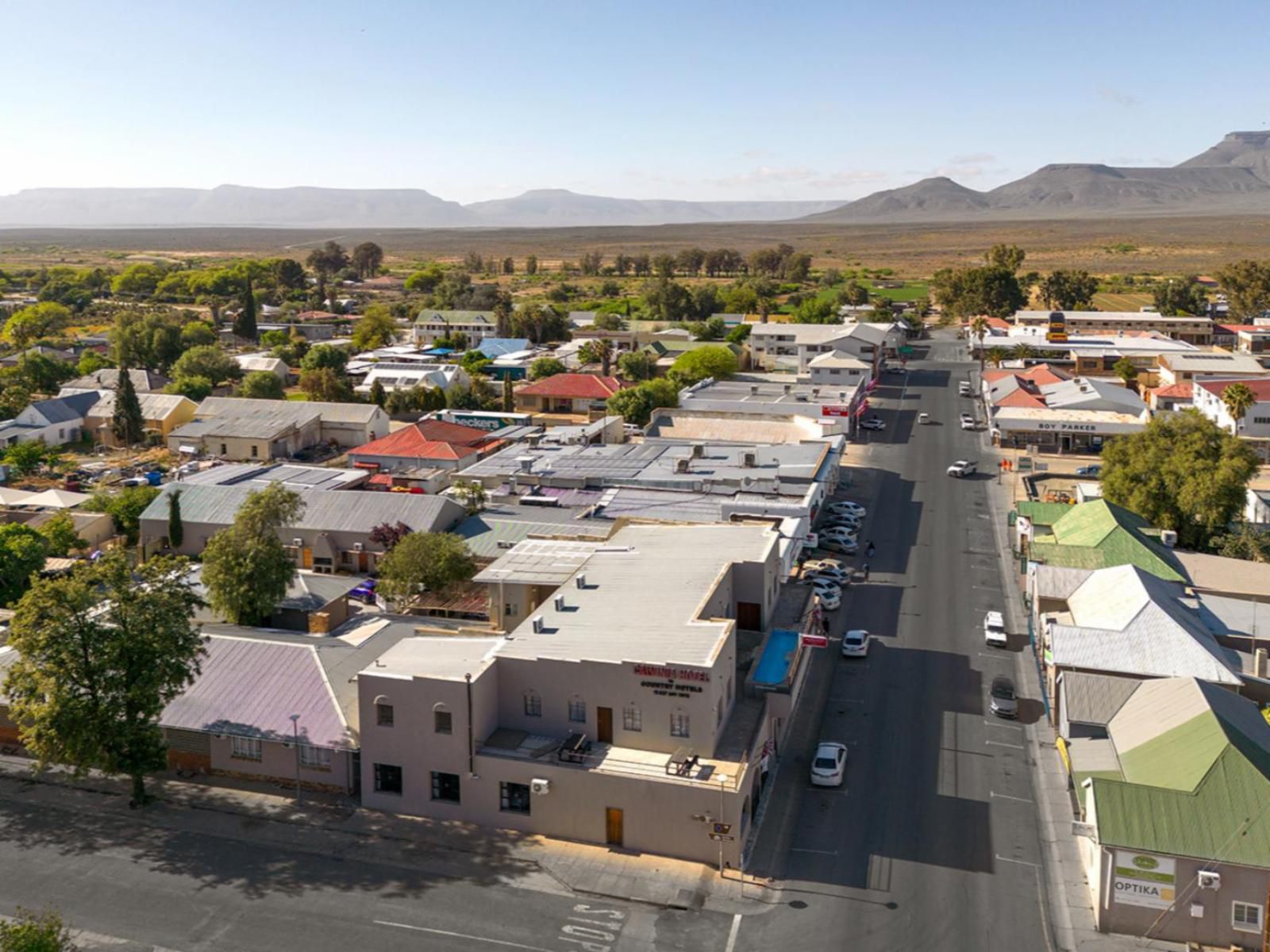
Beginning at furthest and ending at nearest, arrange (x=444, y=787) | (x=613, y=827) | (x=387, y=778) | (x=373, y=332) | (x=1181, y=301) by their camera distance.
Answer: (x=1181, y=301), (x=373, y=332), (x=387, y=778), (x=444, y=787), (x=613, y=827)

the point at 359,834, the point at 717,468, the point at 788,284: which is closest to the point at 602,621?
the point at 359,834

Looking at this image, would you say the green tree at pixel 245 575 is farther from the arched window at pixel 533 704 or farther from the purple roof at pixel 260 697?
the arched window at pixel 533 704

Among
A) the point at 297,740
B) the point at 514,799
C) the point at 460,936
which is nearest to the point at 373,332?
the point at 297,740

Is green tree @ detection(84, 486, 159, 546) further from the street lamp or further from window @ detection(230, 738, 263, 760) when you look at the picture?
the street lamp

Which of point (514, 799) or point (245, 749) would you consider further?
point (245, 749)

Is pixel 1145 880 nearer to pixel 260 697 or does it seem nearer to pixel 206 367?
pixel 260 697

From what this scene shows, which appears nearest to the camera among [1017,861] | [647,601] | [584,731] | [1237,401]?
[1017,861]

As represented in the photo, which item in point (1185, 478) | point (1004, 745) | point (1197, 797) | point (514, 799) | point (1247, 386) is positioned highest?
point (1247, 386)

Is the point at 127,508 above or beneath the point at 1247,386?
beneath
